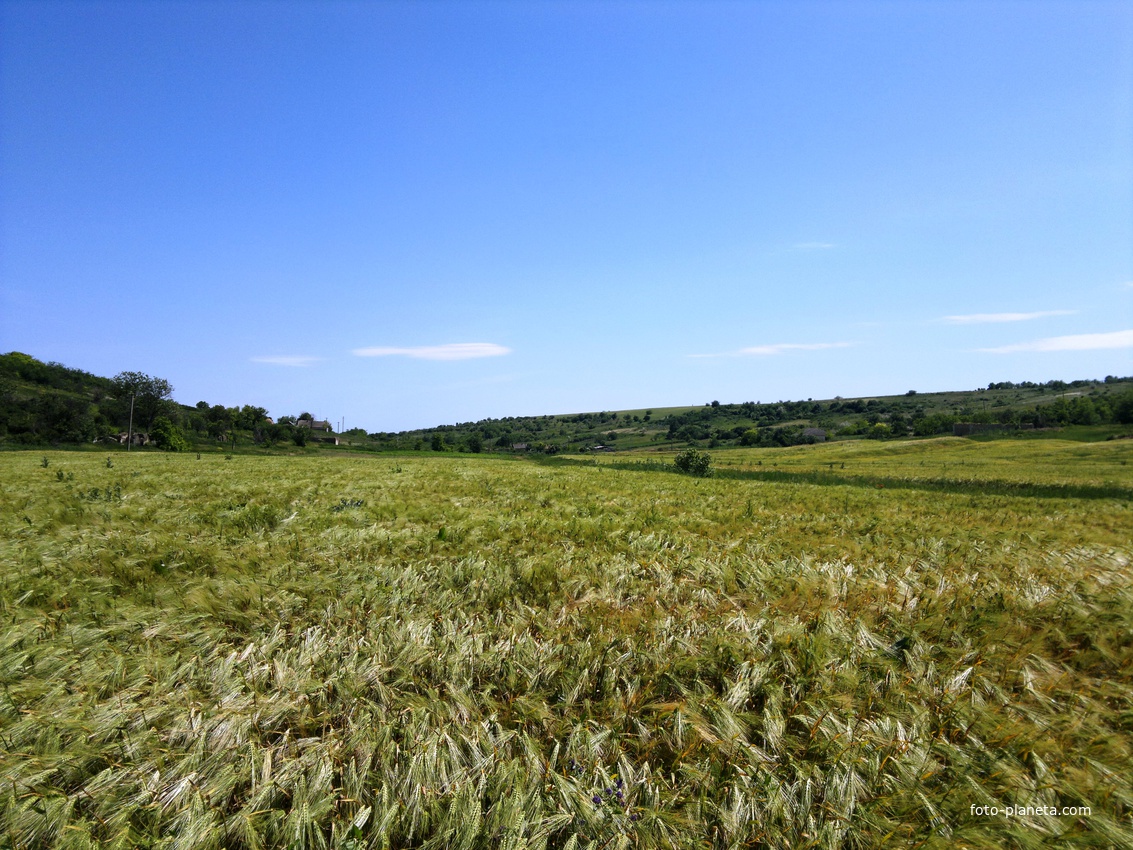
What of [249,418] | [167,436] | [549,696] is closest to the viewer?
[549,696]

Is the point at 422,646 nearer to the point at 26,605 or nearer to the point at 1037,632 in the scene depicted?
the point at 26,605

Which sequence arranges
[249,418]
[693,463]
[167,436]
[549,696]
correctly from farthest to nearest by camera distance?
[249,418], [167,436], [693,463], [549,696]

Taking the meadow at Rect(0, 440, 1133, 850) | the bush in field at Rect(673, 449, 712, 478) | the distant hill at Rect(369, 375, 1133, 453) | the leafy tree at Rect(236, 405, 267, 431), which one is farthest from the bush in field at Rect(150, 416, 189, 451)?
the meadow at Rect(0, 440, 1133, 850)

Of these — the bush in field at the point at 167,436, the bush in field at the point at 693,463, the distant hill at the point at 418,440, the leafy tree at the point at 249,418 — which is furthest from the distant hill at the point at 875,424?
the bush in field at the point at 693,463

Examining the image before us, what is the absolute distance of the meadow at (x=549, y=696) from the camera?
71.5 inches

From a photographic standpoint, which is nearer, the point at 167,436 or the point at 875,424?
the point at 167,436

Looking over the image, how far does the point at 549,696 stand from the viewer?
2609 mm

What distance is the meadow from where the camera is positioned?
1.82 meters

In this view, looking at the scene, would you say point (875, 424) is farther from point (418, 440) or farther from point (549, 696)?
point (549, 696)

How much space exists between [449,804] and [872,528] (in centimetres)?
721

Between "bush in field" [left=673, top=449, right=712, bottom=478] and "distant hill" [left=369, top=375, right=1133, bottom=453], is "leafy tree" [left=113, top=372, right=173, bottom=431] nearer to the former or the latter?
"distant hill" [left=369, top=375, right=1133, bottom=453]

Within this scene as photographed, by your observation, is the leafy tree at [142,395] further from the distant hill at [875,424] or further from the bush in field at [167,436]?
the distant hill at [875,424]

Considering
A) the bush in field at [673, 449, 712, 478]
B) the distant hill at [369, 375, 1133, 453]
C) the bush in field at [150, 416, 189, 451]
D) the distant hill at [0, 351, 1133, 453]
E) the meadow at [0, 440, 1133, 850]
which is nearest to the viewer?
the meadow at [0, 440, 1133, 850]

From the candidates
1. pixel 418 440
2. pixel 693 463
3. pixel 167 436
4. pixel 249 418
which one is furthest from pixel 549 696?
pixel 249 418
